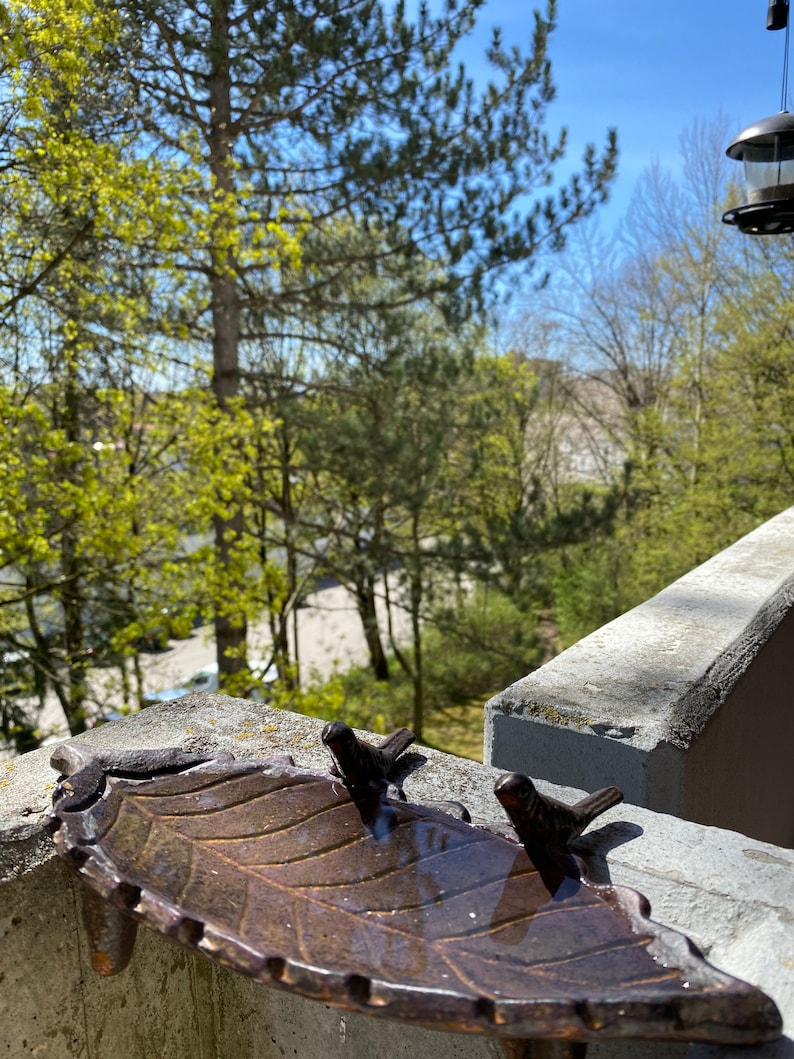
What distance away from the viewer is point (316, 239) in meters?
6.59

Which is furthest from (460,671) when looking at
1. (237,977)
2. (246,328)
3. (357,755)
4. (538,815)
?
(538,815)

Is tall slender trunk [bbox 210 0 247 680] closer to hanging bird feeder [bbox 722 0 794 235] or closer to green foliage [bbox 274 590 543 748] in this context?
green foliage [bbox 274 590 543 748]

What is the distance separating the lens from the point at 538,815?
0.94 m

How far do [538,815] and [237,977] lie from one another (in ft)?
2.07

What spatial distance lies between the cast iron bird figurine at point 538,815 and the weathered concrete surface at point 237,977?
0.06m

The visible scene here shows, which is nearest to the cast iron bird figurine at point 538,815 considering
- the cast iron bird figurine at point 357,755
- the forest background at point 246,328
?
the cast iron bird figurine at point 357,755

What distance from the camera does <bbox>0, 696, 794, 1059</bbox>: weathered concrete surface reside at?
0.92 m

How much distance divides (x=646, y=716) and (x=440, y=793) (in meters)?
0.44

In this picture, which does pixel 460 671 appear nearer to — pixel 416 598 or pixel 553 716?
pixel 416 598

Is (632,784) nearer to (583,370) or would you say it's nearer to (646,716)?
(646,716)

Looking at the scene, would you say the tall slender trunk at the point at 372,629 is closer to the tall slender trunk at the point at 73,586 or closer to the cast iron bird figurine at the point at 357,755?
the tall slender trunk at the point at 73,586

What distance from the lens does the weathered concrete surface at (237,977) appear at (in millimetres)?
920

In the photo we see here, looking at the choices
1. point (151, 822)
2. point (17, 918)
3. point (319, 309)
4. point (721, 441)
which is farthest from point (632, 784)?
point (721, 441)

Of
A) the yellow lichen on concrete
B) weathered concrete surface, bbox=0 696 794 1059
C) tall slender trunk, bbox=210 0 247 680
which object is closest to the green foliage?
tall slender trunk, bbox=210 0 247 680
